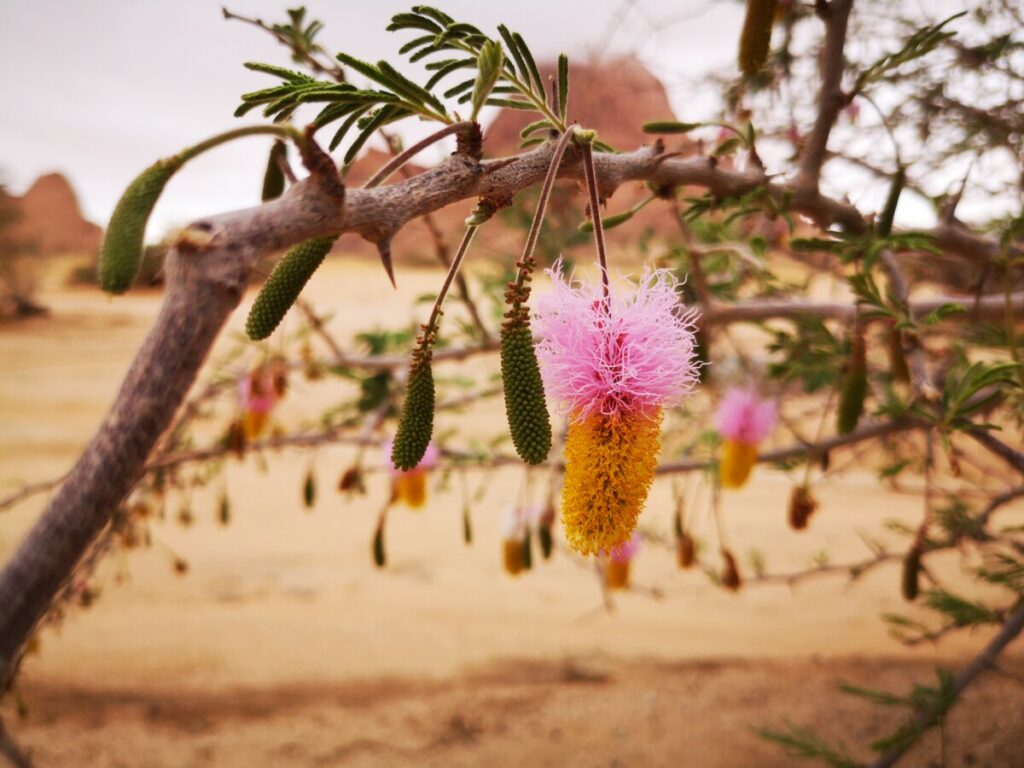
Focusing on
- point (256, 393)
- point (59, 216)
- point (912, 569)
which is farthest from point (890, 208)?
point (59, 216)

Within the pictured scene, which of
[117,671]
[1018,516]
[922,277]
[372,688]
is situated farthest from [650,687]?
[1018,516]

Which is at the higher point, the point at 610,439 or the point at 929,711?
the point at 610,439

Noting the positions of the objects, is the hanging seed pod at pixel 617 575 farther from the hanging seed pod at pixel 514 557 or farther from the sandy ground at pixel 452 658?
the sandy ground at pixel 452 658

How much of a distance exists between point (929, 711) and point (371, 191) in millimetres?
1834

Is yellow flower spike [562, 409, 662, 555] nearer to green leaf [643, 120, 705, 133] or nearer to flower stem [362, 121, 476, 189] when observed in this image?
flower stem [362, 121, 476, 189]

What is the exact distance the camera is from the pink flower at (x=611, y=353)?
69cm

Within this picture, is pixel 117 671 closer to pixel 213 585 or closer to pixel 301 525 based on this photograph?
pixel 213 585

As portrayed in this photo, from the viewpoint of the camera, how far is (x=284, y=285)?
515mm

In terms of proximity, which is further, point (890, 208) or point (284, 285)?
point (890, 208)

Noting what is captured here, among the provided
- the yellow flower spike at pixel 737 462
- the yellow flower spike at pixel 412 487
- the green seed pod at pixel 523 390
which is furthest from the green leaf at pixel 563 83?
the yellow flower spike at pixel 412 487

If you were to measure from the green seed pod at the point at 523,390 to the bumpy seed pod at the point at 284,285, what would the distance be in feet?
0.49

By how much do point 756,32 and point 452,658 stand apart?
275 centimetres

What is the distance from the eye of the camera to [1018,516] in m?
4.74

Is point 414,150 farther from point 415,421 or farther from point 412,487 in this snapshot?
point 412,487
